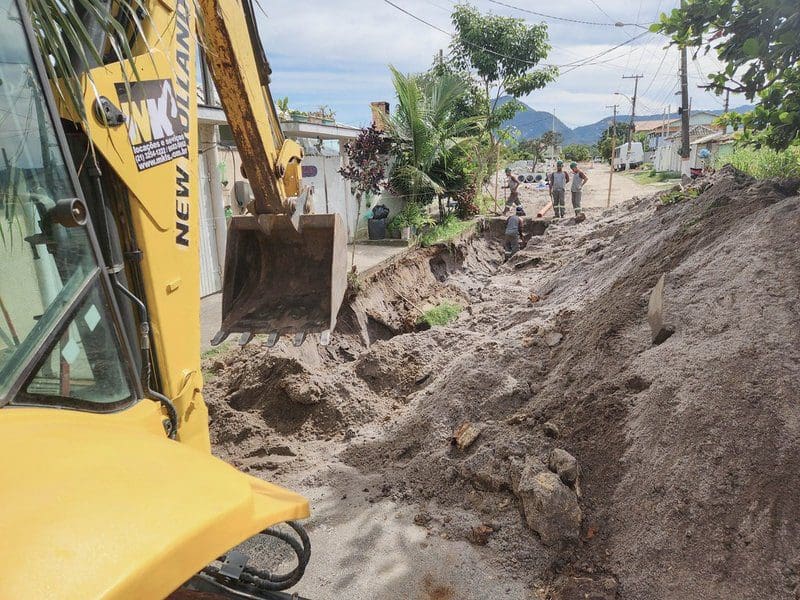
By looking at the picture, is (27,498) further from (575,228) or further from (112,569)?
(575,228)

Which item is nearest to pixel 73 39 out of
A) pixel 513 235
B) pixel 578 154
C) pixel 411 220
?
pixel 411 220

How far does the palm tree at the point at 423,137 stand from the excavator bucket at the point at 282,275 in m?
10.1

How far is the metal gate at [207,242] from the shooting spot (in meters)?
9.72

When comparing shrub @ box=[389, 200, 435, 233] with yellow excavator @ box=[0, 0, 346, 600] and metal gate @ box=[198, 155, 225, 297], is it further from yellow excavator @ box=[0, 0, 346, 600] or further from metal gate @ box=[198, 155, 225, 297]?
yellow excavator @ box=[0, 0, 346, 600]

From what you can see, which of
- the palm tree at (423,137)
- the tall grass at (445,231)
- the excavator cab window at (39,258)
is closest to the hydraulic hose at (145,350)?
the excavator cab window at (39,258)

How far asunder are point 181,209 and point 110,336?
29.3 inches

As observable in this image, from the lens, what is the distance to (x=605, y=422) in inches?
153

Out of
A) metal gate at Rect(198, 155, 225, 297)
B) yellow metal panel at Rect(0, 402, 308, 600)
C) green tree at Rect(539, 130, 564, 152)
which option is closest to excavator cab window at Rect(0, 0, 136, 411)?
yellow metal panel at Rect(0, 402, 308, 600)

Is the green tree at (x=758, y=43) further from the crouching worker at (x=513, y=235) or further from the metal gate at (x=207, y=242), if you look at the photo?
the crouching worker at (x=513, y=235)

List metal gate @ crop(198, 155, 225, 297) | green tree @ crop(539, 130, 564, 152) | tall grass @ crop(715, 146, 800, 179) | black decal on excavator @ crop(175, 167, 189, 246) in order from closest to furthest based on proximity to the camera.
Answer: black decal on excavator @ crop(175, 167, 189, 246), tall grass @ crop(715, 146, 800, 179), metal gate @ crop(198, 155, 225, 297), green tree @ crop(539, 130, 564, 152)

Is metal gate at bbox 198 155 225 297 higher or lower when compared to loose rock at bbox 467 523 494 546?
higher

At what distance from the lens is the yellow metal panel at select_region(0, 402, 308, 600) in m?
1.19

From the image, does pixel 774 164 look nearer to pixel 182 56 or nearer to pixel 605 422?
pixel 605 422

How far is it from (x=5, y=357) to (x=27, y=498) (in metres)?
0.59
